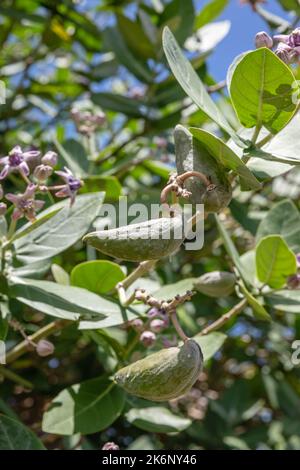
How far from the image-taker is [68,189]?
134 cm

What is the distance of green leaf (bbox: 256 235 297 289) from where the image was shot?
149 cm

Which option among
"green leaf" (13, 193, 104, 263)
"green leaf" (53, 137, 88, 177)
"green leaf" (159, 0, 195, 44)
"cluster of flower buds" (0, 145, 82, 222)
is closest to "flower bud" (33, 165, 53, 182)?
"cluster of flower buds" (0, 145, 82, 222)

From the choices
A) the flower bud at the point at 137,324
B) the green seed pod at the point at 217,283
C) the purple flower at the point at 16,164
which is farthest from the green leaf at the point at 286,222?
the purple flower at the point at 16,164

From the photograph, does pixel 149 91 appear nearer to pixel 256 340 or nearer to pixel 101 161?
pixel 101 161

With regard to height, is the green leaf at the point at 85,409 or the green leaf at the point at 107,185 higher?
the green leaf at the point at 107,185

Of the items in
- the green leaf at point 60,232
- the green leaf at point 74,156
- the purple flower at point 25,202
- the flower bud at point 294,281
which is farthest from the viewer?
the green leaf at point 74,156

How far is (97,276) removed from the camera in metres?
1.45

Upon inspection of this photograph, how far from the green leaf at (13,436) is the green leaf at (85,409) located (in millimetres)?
44

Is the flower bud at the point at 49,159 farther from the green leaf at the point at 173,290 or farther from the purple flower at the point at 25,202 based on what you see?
the green leaf at the point at 173,290

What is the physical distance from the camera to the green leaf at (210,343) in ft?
4.95

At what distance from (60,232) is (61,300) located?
0.53 ft

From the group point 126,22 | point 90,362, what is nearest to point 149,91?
point 126,22

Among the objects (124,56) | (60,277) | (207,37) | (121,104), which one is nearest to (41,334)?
(60,277)

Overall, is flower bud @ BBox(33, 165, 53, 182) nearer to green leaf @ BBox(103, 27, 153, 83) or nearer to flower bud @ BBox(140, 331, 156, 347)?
flower bud @ BBox(140, 331, 156, 347)
